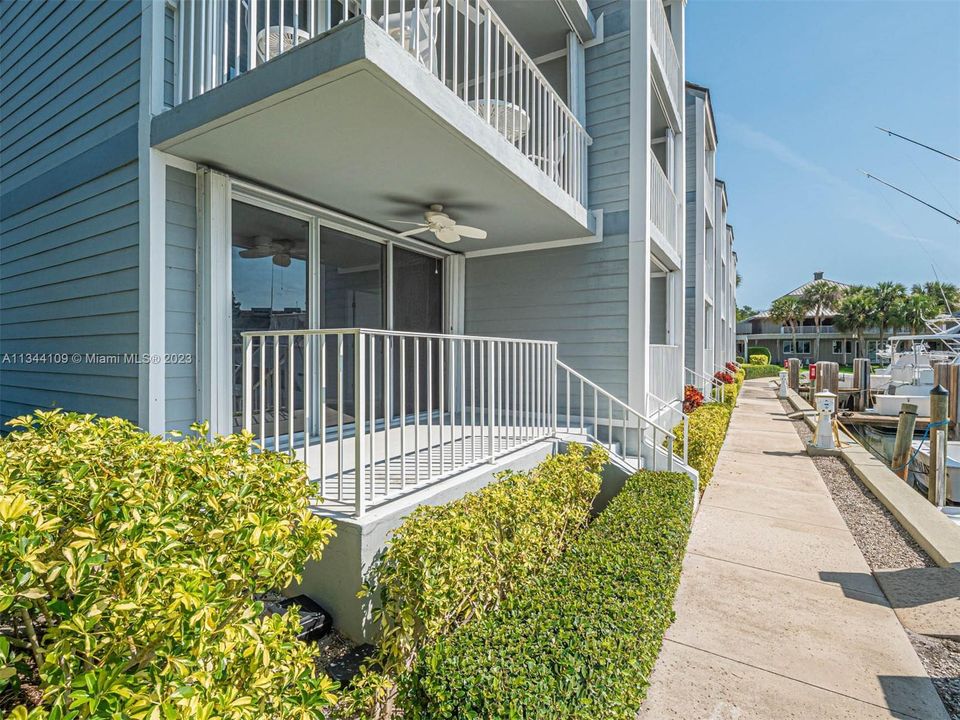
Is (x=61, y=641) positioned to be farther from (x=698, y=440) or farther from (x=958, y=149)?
(x=958, y=149)

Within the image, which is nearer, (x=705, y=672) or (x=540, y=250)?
(x=705, y=672)

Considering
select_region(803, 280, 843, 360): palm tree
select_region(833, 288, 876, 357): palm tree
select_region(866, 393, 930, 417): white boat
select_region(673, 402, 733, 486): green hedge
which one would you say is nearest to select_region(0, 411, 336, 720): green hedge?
select_region(673, 402, 733, 486): green hedge

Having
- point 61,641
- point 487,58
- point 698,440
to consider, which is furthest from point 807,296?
point 61,641

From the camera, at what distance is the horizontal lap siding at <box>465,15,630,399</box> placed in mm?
6082

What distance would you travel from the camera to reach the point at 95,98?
4117 millimetres

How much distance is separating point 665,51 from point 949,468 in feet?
26.1

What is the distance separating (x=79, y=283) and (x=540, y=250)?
5165mm

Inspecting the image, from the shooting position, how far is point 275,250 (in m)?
4.36

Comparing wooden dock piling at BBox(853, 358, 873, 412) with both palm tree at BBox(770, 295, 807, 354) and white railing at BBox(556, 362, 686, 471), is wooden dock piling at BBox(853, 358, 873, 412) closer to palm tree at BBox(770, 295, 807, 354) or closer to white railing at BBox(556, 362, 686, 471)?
white railing at BBox(556, 362, 686, 471)

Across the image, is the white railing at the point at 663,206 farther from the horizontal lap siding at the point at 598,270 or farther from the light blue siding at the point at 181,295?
the light blue siding at the point at 181,295

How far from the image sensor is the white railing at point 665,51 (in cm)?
681

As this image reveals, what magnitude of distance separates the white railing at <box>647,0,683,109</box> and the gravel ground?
6.61 meters

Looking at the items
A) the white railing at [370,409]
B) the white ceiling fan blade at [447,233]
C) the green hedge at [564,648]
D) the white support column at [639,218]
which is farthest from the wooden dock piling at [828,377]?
the green hedge at [564,648]

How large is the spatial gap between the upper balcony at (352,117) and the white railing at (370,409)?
1.40 metres
